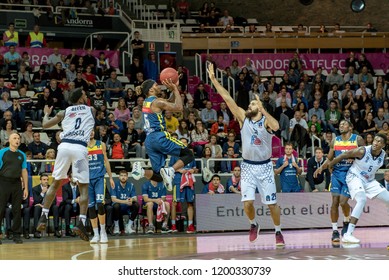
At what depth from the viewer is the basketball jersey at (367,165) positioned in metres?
16.0

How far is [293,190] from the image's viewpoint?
74.9 ft

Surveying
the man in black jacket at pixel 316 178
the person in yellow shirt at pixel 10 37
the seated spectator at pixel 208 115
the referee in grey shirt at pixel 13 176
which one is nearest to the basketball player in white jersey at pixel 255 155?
the referee in grey shirt at pixel 13 176

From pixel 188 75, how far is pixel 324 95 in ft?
16.5

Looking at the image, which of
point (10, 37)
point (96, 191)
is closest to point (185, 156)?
point (96, 191)

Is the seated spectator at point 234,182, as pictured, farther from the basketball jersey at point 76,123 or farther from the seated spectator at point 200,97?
the basketball jersey at point 76,123

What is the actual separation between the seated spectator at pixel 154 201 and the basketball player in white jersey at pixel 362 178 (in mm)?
6791

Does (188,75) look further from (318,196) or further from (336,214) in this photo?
(336,214)

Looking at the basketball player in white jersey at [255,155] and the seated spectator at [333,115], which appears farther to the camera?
the seated spectator at [333,115]

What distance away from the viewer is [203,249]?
50.9ft

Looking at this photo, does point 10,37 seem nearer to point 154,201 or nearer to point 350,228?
point 154,201

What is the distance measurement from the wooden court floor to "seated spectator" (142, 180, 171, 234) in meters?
1.92

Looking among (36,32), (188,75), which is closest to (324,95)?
(188,75)

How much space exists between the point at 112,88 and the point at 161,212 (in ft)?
23.0

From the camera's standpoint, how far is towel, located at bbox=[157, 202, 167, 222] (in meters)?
22.1
